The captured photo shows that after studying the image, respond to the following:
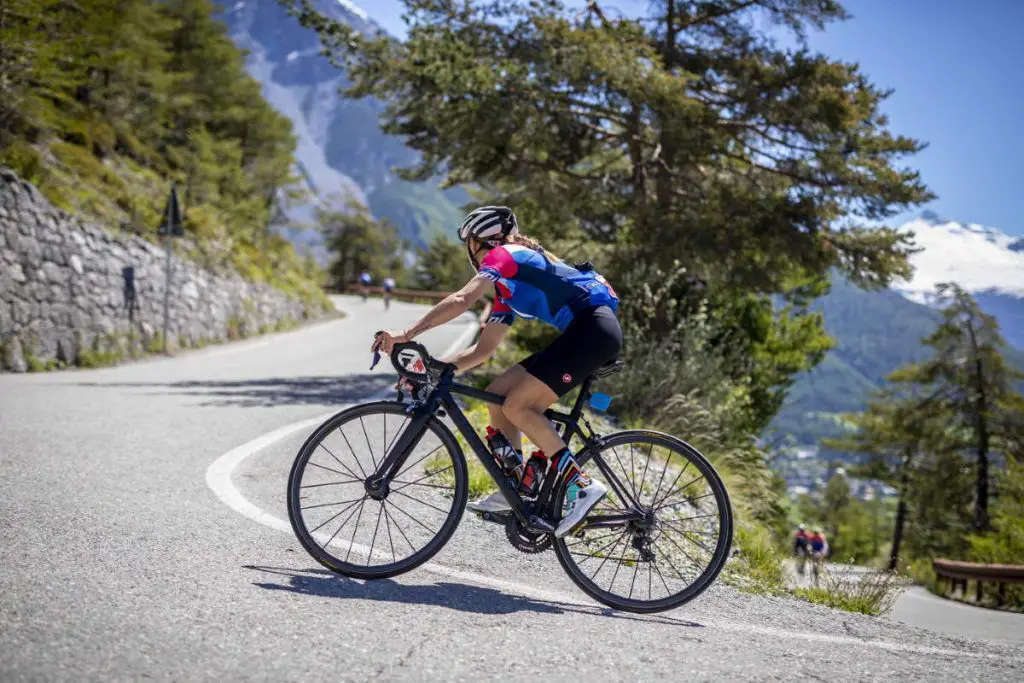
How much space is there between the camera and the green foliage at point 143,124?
17.0 m

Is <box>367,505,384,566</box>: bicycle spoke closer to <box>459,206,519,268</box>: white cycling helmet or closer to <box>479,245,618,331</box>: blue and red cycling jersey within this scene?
<box>479,245,618,331</box>: blue and red cycling jersey

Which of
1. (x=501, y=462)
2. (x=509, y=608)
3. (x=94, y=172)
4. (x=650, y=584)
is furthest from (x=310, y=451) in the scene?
(x=94, y=172)

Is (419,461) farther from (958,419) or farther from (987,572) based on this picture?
(958,419)

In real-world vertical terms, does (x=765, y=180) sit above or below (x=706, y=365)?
above

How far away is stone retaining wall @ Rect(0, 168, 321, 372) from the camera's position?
15188 mm

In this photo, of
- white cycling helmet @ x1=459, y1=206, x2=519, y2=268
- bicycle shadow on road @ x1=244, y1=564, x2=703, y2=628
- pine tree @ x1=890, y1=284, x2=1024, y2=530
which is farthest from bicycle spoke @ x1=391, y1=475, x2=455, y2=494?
pine tree @ x1=890, y1=284, x2=1024, y2=530

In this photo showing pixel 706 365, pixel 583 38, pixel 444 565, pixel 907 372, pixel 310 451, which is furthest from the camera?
pixel 907 372

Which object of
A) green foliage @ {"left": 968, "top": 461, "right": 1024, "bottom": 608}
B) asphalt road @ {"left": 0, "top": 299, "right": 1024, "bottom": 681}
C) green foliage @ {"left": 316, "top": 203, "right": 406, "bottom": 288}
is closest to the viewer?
asphalt road @ {"left": 0, "top": 299, "right": 1024, "bottom": 681}

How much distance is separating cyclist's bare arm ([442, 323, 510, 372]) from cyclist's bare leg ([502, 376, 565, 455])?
22 centimetres

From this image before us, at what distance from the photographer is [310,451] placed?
4.26m

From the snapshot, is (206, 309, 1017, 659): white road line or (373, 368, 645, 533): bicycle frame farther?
(373, 368, 645, 533): bicycle frame

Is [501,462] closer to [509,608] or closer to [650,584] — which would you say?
[509,608]

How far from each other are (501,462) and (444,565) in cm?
73

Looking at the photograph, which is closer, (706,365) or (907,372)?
(706,365)
